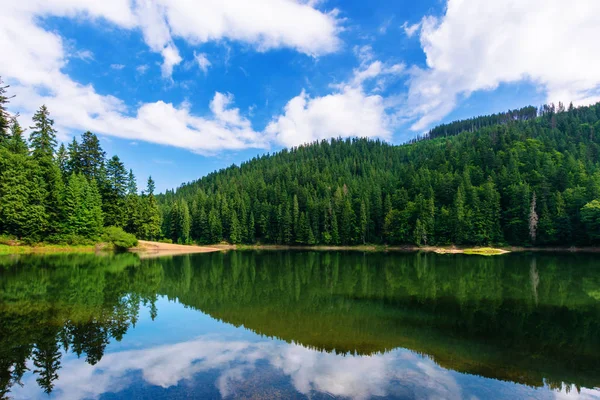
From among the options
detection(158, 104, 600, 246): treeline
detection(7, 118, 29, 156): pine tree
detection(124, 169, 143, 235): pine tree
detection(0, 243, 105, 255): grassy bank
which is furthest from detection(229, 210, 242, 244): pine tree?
detection(7, 118, 29, 156): pine tree

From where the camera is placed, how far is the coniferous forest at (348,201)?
2239 inches

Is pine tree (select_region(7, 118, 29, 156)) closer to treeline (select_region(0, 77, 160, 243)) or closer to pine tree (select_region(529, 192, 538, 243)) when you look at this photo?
treeline (select_region(0, 77, 160, 243))

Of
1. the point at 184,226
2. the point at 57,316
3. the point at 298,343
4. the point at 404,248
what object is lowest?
the point at 298,343

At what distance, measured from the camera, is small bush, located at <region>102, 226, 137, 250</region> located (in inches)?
2499

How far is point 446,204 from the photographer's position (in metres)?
89.6

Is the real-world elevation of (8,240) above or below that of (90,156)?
below

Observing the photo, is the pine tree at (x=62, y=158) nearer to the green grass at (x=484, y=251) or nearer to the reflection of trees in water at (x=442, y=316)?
the reflection of trees in water at (x=442, y=316)

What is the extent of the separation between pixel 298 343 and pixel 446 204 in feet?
286

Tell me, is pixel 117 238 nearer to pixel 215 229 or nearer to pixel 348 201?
pixel 215 229

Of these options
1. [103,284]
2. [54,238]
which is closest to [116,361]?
[103,284]

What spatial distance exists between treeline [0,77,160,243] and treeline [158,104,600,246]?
28512 millimetres

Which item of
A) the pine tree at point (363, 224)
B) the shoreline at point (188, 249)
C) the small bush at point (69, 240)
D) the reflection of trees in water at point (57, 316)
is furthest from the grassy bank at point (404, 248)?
the reflection of trees in water at point (57, 316)

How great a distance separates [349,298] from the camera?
2070 centimetres

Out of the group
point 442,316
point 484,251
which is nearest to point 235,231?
point 484,251
